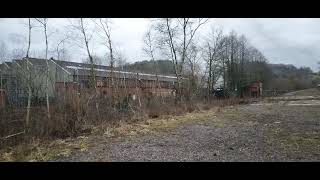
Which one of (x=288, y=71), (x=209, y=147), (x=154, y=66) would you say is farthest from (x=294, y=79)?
(x=209, y=147)

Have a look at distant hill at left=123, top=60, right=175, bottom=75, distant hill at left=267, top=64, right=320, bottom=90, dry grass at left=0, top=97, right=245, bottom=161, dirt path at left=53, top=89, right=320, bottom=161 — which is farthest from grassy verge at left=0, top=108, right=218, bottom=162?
distant hill at left=267, top=64, right=320, bottom=90

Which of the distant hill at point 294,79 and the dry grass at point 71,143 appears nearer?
the dry grass at point 71,143

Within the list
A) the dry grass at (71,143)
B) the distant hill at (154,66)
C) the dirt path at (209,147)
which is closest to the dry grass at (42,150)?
the dry grass at (71,143)

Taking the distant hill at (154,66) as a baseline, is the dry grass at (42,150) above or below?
below

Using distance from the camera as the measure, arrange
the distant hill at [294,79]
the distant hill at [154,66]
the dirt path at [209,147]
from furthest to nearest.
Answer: the distant hill at [294,79] → the distant hill at [154,66] → the dirt path at [209,147]

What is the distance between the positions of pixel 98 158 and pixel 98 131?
170 inches

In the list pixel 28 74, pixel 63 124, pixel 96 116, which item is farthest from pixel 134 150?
pixel 28 74

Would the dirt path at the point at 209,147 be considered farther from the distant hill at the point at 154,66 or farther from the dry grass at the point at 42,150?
the distant hill at the point at 154,66

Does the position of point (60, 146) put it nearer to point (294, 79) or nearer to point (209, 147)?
point (209, 147)
